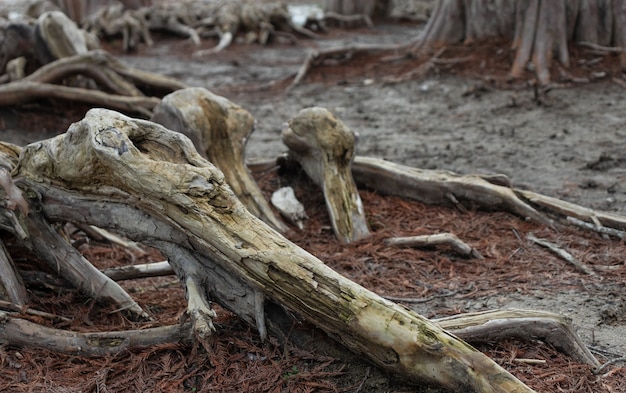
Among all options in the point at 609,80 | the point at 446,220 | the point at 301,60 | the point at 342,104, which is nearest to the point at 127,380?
the point at 446,220

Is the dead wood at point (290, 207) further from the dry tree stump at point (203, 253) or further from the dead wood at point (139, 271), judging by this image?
the dry tree stump at point (203, 253)

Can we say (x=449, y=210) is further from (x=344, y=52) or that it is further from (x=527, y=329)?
(x=344, y=52)

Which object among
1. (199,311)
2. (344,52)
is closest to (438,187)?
(199,311)

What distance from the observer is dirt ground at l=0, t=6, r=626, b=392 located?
344 cm

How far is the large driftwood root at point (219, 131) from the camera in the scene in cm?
553

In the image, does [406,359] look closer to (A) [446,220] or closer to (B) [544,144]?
(A) [446,220]

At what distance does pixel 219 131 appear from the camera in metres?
5.64

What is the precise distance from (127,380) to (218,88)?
8.38 metres

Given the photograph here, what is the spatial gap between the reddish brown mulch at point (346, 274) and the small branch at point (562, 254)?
0.05 m

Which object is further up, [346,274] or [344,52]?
[346,274]

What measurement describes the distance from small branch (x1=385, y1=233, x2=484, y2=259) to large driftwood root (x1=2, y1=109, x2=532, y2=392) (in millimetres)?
1846

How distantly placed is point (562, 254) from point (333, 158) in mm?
1760

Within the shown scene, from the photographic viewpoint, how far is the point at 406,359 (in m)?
3.18

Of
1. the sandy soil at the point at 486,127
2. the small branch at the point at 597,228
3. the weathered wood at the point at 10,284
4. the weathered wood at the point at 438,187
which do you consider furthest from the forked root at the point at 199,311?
the small branch at the point at 597,228
